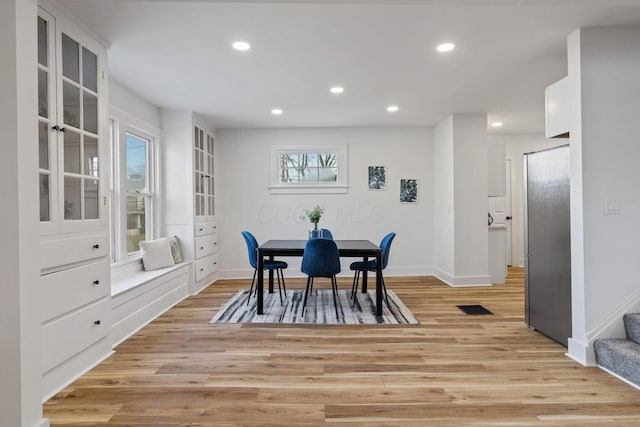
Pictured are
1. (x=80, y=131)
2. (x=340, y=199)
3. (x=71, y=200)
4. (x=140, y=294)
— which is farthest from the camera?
(x=340, y=199)

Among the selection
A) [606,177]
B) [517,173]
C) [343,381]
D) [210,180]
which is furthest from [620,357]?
[210,180]

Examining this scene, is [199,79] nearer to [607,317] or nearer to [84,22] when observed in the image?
[84,22]

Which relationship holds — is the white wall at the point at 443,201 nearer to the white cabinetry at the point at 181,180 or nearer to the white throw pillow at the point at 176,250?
the white cabinetry at the point at 181,180

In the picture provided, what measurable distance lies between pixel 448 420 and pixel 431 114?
4310mm

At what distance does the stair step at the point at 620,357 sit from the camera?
2.25 m

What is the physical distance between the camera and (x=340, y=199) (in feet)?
19.7

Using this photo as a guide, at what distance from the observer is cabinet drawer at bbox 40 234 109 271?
2.16 metres

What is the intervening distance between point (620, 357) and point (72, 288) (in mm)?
3760

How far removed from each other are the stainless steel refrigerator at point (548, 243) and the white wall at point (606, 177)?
22 cm

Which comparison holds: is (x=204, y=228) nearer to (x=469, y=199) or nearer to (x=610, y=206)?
(x=469, y=199)

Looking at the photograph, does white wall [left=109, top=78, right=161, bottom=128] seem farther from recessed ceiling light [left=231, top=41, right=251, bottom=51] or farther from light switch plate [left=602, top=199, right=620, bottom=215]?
light switch plate [left=602, top=199, right=620, bottom=215]

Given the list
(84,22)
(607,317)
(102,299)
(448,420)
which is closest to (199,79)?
(84,22)

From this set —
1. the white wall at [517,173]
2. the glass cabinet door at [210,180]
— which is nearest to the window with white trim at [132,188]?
the glass cabinet door at [210,180]

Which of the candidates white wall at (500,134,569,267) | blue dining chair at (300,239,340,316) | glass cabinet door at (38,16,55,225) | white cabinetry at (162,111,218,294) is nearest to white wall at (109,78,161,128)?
white cabinetry at (162,111,218,294)
